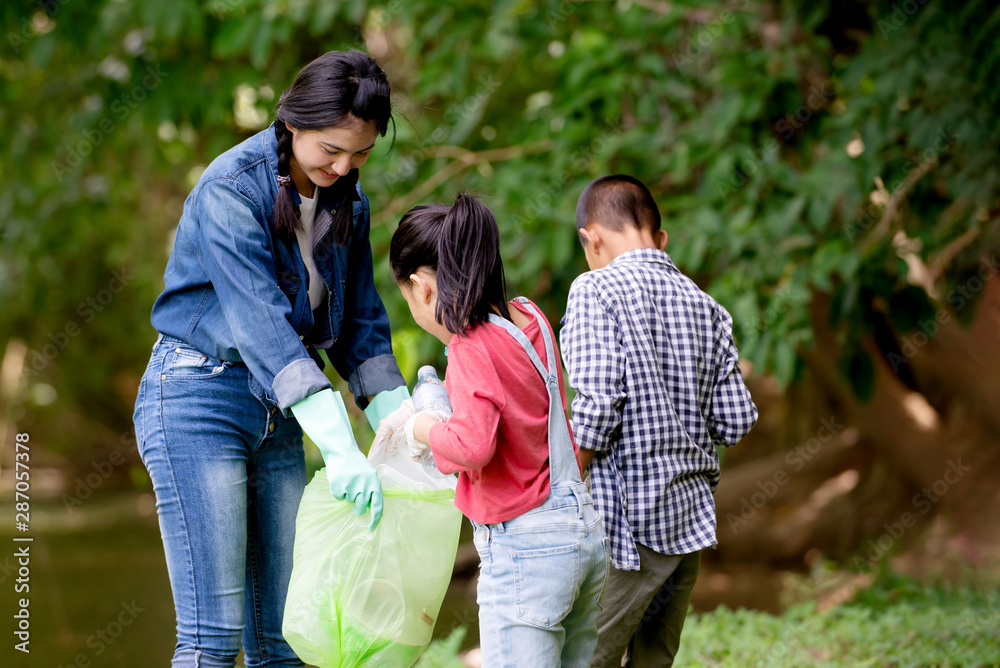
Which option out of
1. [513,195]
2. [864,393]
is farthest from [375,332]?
[864,393]

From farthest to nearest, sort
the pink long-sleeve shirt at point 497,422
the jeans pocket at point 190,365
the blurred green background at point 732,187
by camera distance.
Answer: the blurred green background at point 732,187 → the jeans pocket at point 190,365 → the pink long-sleeve shirt at point 497,422

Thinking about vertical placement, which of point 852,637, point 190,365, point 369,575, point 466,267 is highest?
point 466,267

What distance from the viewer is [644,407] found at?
1970mm

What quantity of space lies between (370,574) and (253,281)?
Answer: 1.99 feet

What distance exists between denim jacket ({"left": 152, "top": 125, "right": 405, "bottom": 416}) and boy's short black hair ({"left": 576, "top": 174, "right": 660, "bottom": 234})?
56cm

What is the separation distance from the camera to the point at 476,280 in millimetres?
1684

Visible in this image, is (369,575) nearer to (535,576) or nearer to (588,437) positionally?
(535,576)

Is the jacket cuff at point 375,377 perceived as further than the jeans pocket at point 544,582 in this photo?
Yes

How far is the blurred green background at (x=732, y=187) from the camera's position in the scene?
313 cm

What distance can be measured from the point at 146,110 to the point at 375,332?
274cm

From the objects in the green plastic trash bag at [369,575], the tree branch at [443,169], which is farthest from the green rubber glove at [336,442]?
the tree branch at [443,169]

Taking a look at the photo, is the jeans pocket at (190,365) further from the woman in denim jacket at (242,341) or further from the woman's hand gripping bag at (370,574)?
the woman's hand gripping bag at (370,574)

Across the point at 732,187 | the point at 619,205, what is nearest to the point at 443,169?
the point at 732,187

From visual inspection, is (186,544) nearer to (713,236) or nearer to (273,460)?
(273,460)
